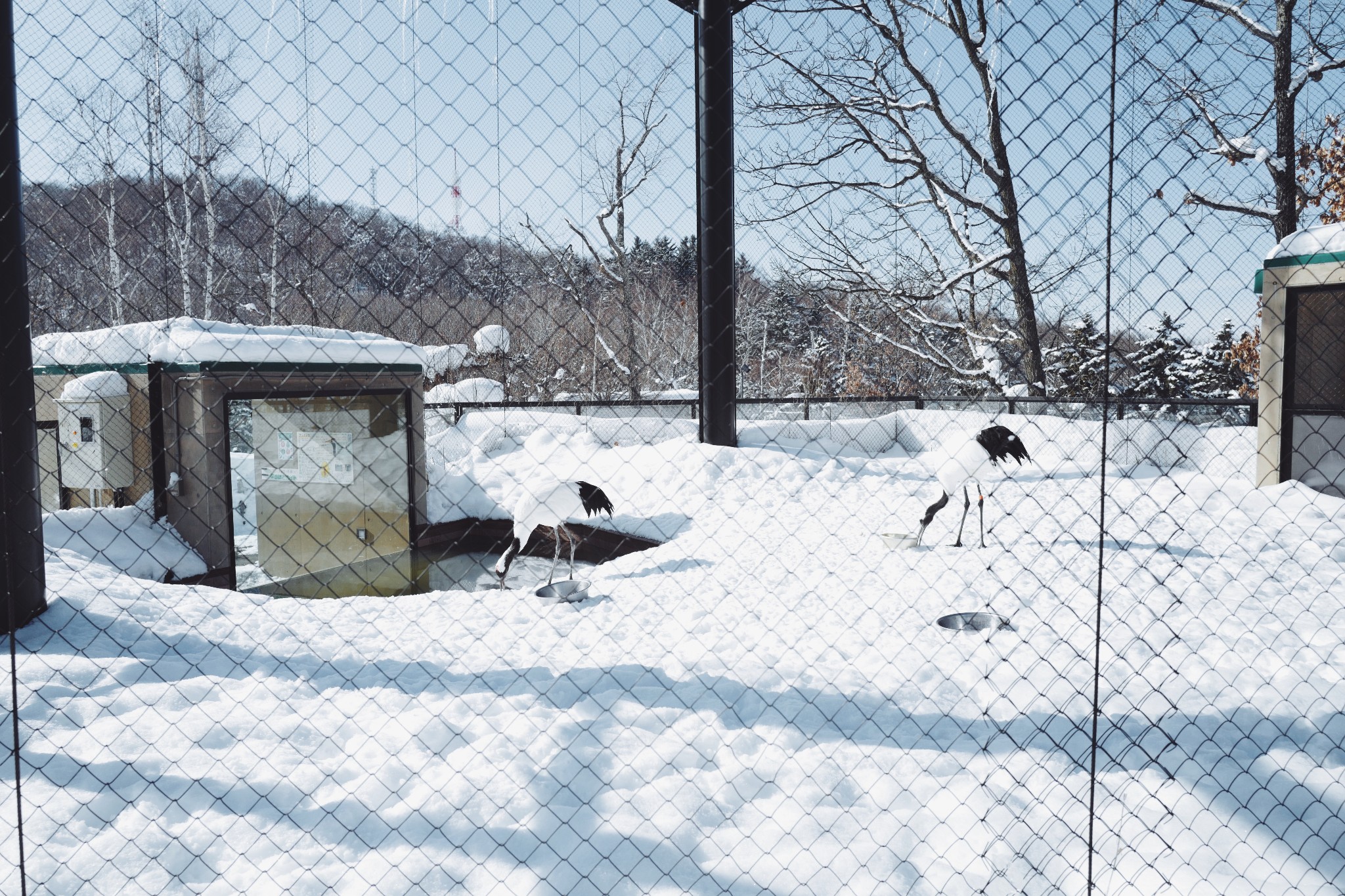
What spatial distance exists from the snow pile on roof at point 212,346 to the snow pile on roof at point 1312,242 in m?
6.22

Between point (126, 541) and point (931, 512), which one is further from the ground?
point (931, 512)

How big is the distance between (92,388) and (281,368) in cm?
122

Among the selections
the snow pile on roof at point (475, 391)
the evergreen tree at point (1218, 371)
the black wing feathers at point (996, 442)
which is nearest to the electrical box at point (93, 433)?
the black wing feathers at point (996, 442)

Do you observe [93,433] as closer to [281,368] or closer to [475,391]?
[281,368]

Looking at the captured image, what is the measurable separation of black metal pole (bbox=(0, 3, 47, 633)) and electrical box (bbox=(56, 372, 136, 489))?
3.30 meters

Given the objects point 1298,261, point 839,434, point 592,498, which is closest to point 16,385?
point 592,498

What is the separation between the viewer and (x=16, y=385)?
250cm

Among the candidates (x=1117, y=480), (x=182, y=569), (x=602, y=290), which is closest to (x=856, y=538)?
(x=602, y=290)

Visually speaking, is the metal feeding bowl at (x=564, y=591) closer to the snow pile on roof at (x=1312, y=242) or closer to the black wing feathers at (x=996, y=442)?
the black wing feathers at (x=996, y=442)

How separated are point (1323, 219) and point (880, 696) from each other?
24.6 ft

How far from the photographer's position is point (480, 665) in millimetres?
2789

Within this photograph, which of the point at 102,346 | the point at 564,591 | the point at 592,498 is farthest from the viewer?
the point at 102,346

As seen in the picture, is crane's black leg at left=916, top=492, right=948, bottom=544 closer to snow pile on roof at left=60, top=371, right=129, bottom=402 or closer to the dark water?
the dark water

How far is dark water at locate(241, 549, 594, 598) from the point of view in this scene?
5672 mm
